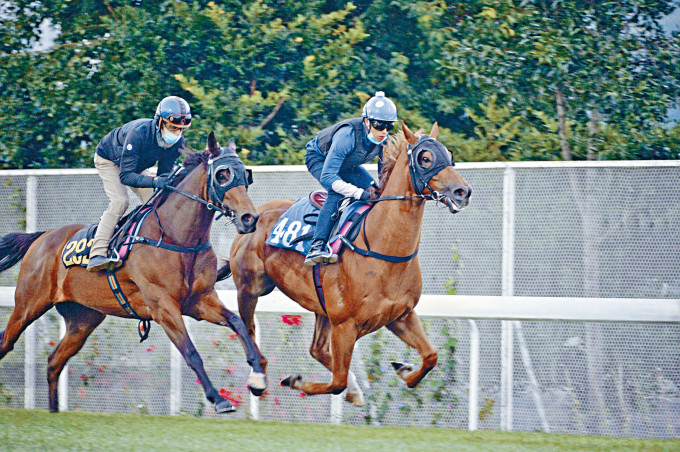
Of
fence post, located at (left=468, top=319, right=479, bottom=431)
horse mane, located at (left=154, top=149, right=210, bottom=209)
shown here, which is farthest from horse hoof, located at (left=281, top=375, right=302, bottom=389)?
horse mane, located at (left=154, top=149, right=210, bottom=209)

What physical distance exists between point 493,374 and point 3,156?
232 inches

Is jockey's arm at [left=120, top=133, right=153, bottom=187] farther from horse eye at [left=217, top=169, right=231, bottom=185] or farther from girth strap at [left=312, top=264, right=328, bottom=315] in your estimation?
girth strap at [left=312, top=264, right=328, bottom=315]

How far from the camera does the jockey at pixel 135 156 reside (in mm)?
5953

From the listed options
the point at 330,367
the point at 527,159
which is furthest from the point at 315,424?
the point at 527,159

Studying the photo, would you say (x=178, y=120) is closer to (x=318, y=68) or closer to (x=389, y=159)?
(x=389, y=159)

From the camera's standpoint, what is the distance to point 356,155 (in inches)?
232

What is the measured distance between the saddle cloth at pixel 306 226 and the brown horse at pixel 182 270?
1.64 ft

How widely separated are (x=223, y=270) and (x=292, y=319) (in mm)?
648

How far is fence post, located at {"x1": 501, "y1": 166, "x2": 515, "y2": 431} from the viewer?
20.2ft

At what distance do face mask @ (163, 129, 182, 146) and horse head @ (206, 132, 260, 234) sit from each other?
0.37 meters

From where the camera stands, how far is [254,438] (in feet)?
18.2

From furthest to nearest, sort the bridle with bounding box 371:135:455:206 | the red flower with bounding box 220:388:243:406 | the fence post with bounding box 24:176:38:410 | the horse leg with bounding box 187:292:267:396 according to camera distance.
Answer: the fence post with bounding box 24:176:38:410 → the red flower with bounding box 220:388:243:406 → the horse leg with bounding box 187:292:267:396 → the bridle with bounding box 371:135:455:206

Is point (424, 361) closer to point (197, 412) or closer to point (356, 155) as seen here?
point (356, 155)

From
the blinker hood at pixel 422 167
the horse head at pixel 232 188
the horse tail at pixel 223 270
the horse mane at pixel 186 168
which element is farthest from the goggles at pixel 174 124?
the blinker hood at pixel 422 167
